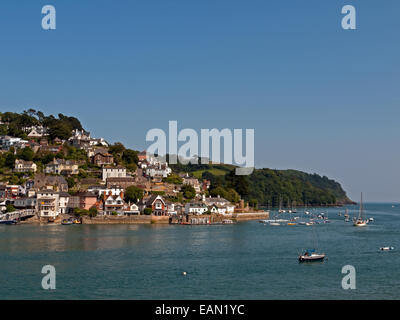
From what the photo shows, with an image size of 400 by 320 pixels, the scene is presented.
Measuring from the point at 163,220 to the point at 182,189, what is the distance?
873 inches

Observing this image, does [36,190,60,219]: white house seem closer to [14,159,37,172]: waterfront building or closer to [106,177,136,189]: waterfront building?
[106,177,136,189]: waterfront building

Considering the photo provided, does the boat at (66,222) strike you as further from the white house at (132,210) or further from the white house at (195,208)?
the white house at (195,208)

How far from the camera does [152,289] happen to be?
31156mm

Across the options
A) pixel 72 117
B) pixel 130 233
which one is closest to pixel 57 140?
pixel 72 117

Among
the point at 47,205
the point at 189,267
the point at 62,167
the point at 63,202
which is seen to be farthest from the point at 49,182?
the point at 189,267

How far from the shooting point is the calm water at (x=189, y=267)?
100.0 ft

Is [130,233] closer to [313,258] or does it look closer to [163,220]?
[163,220]

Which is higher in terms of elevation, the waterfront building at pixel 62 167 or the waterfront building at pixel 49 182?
the waterfront building at pixel 62 167

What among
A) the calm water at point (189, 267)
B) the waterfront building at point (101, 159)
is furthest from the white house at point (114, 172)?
the calm water at point (189, 267)

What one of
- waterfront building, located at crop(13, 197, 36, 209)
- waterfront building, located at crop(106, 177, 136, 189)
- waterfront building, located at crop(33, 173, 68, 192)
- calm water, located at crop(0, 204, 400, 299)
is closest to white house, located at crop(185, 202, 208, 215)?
waterfront building, located at crop(106, 177, 136, 189)

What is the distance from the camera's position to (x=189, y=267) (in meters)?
39.4

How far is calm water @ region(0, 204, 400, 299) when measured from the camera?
30.5 metres
